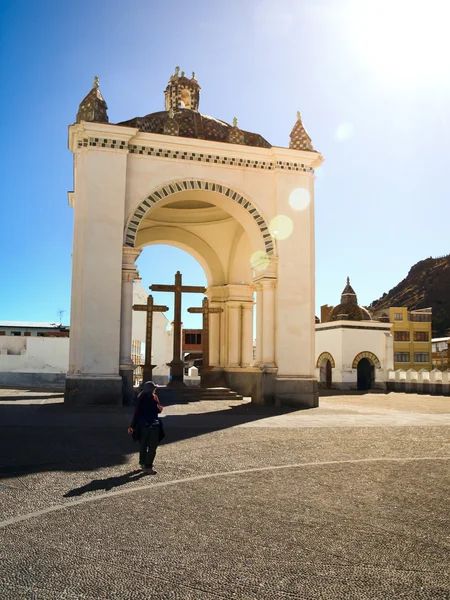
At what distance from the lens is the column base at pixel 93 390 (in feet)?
42.6

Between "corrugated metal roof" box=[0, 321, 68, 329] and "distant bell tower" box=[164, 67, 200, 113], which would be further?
"corrugated metal roof" box=[0, 321, 68, 329]

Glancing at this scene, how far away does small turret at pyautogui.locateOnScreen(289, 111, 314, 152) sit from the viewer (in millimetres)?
15797

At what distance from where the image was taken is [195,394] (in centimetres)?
1586

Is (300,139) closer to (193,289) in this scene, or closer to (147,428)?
(193,289)

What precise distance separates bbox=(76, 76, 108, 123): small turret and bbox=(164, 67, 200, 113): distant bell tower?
4.50 m

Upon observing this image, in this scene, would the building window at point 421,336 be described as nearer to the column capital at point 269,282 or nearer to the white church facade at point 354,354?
the white church facade at point 354,354

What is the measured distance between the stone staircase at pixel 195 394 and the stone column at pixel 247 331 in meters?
2.90

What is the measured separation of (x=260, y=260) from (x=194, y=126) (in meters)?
4.01

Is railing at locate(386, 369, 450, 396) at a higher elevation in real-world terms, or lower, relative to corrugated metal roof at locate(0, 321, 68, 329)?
lower

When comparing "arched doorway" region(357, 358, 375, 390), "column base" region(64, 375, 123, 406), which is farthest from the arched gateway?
"arched doorway" region(357, 358, 375, 390)

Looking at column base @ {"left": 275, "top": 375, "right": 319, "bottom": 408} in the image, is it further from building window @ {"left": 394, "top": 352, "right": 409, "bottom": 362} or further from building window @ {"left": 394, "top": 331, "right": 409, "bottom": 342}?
building window @ {"left": 394, "top": 331, "right": 409, "bottom": 342}

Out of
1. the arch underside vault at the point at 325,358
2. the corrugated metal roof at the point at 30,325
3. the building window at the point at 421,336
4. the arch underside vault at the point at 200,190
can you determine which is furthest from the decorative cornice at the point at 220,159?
the building window at the point at 421,336

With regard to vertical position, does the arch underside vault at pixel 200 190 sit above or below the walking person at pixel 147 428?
above

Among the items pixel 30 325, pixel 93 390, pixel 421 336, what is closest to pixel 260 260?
pixel 93 390
